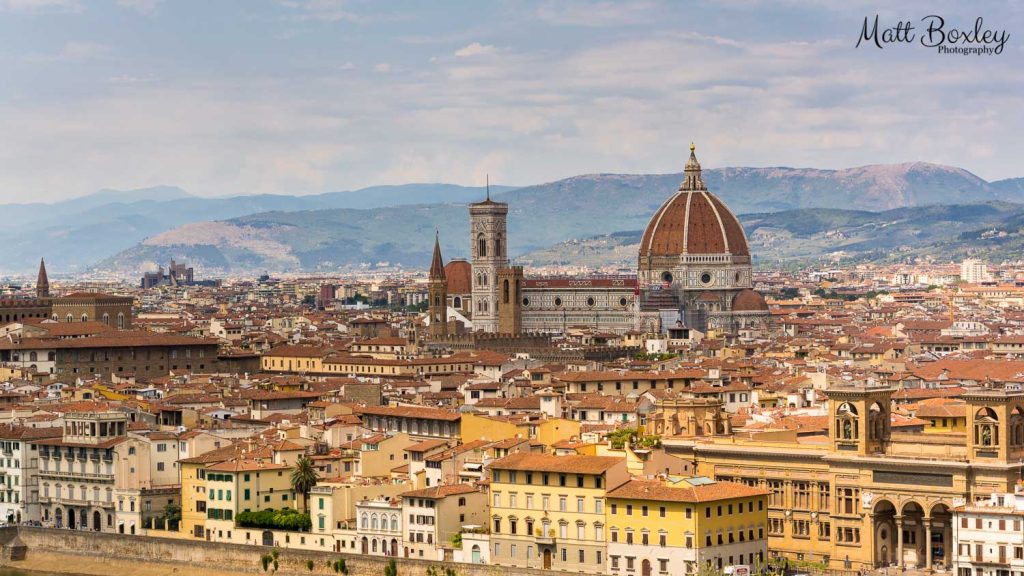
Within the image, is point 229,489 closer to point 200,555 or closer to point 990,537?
point 200,555

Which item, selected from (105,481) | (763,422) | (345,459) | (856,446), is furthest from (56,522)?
(856,446)

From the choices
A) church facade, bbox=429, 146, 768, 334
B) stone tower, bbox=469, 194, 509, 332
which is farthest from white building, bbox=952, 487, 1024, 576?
stone tower, bbox=469, 194, 509, 332

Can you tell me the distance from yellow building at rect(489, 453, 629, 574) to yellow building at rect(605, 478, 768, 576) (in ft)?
1.80

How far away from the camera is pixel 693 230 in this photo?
18200cm

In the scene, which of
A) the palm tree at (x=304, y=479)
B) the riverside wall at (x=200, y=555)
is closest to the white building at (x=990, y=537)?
the riverside wall at (x=200, y=555)

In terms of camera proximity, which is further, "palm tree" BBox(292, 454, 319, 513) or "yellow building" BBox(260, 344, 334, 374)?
"yellow building" BBox(260, 344, 334, 374)

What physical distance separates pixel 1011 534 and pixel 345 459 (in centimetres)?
2183

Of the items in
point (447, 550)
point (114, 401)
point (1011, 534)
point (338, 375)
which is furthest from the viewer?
point (338, 375)

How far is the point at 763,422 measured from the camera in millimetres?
61750

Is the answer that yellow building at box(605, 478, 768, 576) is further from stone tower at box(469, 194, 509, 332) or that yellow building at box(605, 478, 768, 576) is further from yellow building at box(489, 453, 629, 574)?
stone tower at box(469, 194, 509, 332)

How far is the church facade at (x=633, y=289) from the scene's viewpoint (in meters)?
168

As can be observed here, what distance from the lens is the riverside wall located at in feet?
178

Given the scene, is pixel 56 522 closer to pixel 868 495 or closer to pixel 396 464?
pixel 396 464

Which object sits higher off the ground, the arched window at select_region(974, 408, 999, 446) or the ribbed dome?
the ribbed dome
